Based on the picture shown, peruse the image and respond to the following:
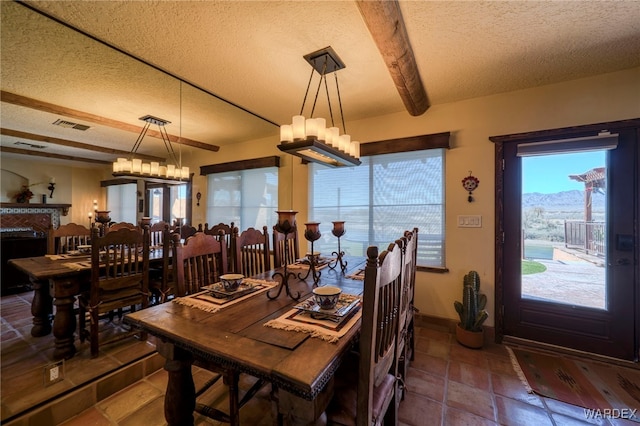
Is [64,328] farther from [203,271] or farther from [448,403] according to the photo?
[448,403]

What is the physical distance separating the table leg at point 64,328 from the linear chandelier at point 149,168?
4.07ft

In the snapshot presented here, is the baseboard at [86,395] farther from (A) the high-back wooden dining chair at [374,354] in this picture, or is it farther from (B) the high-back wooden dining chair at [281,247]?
(A) the high-back wooden dining chair at [374,354]

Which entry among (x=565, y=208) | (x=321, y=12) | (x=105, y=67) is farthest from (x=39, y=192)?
(x=565, y=208)

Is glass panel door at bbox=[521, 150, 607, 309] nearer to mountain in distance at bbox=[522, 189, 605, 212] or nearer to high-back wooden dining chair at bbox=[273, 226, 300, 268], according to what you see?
mountain in distance at bbox=[522, 189, 605, 212]

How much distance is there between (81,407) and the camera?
159 centimetres

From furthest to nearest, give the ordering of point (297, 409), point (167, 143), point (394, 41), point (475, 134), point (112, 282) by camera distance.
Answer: point (167, 143)
point (475, 134)
point (112, 282)
point (394, 41)
point (297, 409)

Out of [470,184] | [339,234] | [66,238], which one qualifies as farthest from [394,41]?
[66,238]

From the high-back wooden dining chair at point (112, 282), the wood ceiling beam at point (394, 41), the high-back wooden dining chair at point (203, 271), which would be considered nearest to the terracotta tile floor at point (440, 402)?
the high-back wooden dining chair at point (203, 271)

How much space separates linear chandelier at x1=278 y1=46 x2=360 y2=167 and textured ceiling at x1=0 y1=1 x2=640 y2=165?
99mm

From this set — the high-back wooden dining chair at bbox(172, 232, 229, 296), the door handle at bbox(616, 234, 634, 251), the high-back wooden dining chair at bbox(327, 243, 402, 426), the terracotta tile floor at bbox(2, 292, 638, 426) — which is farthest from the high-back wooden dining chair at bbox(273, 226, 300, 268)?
the door handle at bbox(616, 234, 634, 251)

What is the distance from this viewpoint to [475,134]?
103 inches

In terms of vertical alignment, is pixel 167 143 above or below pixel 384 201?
above

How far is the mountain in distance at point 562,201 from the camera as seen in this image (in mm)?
2217

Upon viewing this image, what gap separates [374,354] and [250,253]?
5.11ft
